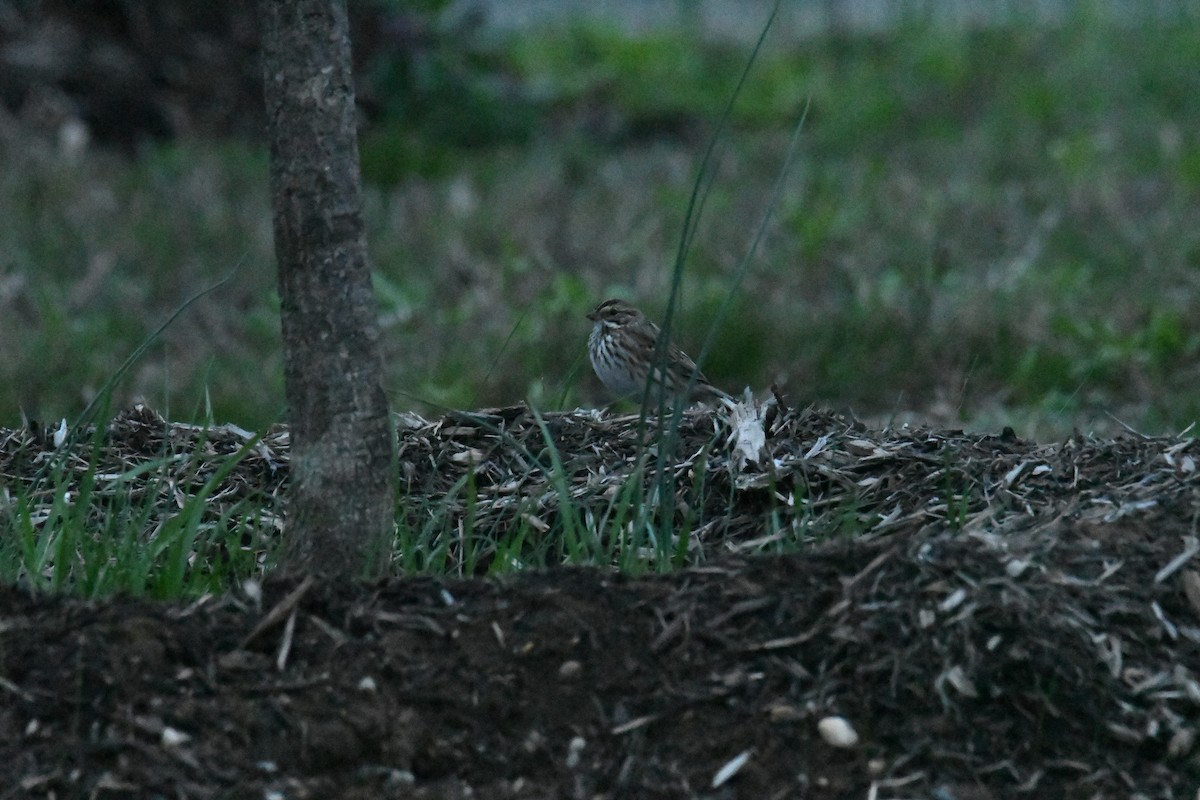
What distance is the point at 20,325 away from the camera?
794 centimetres

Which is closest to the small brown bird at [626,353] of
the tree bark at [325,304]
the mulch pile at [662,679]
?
the tree bark at [325,304]

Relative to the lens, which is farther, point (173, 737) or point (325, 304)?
point (325, 304)

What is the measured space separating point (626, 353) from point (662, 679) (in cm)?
308

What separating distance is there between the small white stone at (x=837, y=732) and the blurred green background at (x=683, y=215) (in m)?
1.49

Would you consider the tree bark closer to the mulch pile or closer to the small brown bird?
the mulch pile

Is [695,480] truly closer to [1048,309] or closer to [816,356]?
[816,356]

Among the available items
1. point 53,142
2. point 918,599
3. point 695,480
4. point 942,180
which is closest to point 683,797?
point 918,599

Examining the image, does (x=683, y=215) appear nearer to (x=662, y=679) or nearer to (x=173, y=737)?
(x=662, y=679)

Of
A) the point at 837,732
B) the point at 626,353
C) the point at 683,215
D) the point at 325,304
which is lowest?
the point at 683,215

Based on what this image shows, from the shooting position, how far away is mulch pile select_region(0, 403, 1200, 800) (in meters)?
3.15

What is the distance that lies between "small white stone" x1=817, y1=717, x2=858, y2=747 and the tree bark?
101 cm

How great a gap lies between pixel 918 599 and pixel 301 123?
1499 mm

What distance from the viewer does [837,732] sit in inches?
127

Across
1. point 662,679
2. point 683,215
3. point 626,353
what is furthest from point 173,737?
point 683,215
